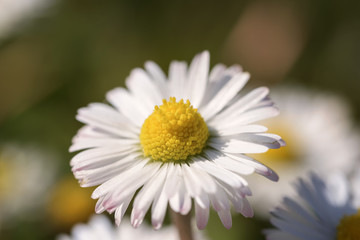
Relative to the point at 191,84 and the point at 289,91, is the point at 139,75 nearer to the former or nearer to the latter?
the point at 191,84

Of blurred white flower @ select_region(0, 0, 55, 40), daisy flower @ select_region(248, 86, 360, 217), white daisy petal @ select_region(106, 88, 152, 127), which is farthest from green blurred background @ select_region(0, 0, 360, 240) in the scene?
white daisy petal @ select_region(106, 88, 152, 127)

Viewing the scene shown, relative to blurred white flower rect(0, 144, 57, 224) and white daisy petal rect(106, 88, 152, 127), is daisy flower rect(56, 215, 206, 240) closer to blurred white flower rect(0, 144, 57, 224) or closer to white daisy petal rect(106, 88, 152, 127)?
white daisy petal rect(106, 88, 152, 127)

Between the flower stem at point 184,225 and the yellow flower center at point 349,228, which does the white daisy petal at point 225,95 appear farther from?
the yellow flower center at point 349,228

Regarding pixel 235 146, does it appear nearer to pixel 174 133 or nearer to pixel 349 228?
pixel 174 133

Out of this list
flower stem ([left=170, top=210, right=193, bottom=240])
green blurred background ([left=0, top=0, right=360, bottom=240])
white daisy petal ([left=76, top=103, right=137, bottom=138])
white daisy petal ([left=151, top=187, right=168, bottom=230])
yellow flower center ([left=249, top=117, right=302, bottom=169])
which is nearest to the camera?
white daisy petal ([left=151, top=187, right=168, bottom=230])

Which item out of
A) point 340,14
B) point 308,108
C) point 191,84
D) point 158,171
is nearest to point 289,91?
point 308,108

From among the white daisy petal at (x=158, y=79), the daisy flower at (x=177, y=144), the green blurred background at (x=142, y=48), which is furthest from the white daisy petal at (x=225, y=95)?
the green blurred background at (x=142, y=48)
